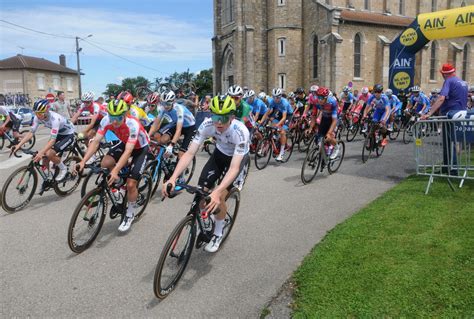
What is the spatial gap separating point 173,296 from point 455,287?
8.89ft

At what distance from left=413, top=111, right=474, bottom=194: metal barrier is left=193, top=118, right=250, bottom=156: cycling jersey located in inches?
154

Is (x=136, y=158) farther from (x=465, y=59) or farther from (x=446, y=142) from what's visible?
(x=465, y=59)

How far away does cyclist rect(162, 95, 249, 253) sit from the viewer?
160 inches

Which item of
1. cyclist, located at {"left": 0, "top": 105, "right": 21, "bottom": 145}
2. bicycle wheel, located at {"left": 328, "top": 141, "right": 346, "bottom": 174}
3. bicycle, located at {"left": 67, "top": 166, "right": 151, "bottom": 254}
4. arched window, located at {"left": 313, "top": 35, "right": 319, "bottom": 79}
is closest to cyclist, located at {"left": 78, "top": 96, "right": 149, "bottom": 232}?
bicycle, located at {"left": 67, "top": 166, "right": 151, "bottom": 254}

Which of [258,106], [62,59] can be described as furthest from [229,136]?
[62,59]

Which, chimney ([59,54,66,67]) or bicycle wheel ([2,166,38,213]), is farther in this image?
chimney ([59,54,66,67])

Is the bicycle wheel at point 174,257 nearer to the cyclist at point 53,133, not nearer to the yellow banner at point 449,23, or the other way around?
the cyclist at point 53,133

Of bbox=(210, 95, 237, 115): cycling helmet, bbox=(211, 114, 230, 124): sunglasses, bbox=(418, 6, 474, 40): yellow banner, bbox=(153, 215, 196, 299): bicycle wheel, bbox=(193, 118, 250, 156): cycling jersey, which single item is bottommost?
bbox=(153, 215, 196, 299): bicycle wheel

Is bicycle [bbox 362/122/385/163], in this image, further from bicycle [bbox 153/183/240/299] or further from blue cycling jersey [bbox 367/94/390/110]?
bicycle [bbox 153/183/240/299]

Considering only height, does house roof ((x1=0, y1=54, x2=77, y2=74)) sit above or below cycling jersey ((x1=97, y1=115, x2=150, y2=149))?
above

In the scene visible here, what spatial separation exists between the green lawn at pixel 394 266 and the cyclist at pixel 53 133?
208 inches

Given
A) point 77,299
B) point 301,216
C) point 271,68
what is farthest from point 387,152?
point 271,68

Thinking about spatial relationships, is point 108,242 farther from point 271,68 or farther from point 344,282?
point 271,68

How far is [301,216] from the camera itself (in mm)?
5980
